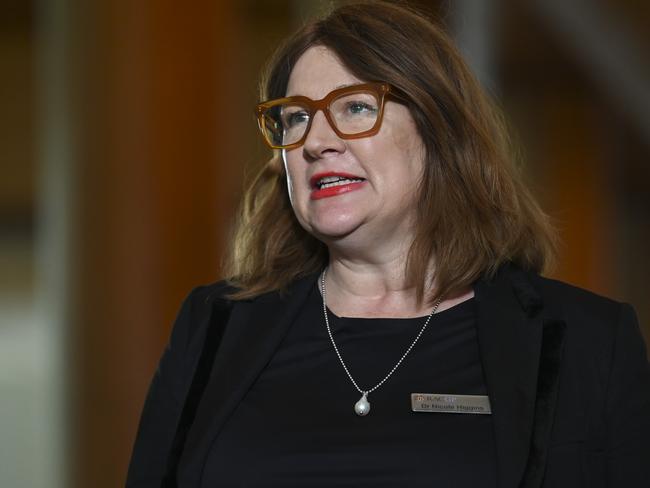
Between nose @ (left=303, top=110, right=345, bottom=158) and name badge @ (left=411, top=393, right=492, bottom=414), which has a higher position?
nose @ (left=303, top=110, right=345, bottom=158)

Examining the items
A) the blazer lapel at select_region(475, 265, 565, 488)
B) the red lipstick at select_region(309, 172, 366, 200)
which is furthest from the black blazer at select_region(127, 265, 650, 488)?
the red lipstick at select_region(309, 172, 366, 200)

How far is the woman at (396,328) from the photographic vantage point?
157cm

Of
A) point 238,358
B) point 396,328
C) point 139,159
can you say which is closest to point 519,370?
point 396,328

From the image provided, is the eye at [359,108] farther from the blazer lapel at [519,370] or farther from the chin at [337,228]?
the blazer lapel at [519,370]

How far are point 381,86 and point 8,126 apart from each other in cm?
774

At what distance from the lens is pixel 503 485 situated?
1490mm

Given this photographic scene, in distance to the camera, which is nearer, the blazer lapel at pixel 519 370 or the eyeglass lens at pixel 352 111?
the blazer lapel at pixel 519 370

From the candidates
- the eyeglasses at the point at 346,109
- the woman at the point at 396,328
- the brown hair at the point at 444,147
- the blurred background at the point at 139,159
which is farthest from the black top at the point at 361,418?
the blurred background at the point at 139,159

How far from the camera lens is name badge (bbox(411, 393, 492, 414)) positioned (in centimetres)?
158

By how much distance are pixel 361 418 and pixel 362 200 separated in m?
0.38

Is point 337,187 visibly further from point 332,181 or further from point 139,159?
point 139,159

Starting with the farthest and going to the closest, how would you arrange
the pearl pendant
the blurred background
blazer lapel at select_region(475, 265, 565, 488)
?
the blurred background < the pearl pendant < blazer lapel at select_region(475, 265, 565, 488)

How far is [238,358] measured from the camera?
1771mm

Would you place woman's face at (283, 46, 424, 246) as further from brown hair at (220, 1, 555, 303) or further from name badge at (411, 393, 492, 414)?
name badge at (411, 393, 492, 414)
